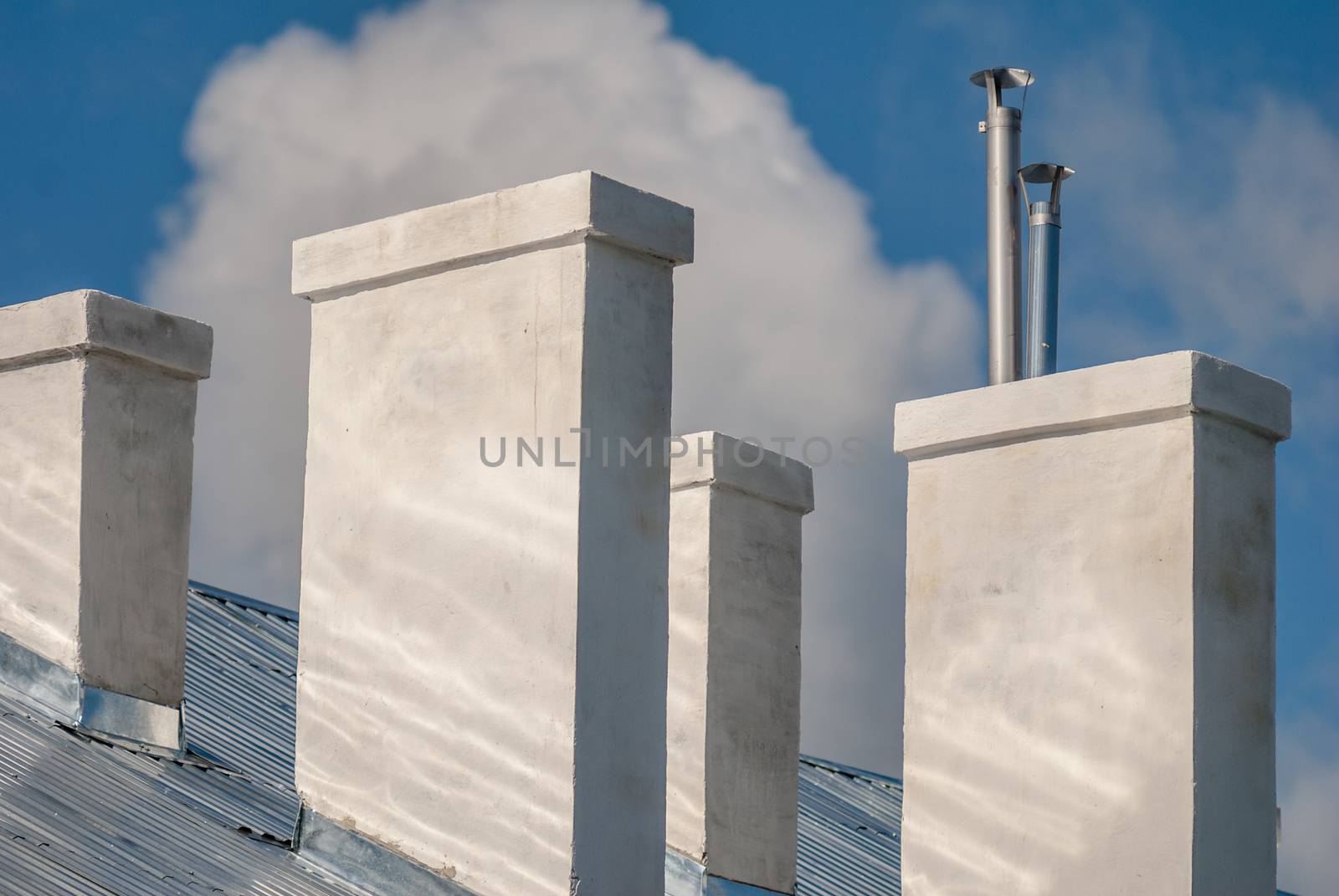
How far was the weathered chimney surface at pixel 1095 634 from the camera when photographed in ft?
26.0

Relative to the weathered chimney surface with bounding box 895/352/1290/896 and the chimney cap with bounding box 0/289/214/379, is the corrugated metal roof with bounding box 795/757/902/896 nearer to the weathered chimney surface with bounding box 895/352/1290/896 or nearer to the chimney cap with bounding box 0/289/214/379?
the weathered chimney surface with bounding box 895/352/1290/896

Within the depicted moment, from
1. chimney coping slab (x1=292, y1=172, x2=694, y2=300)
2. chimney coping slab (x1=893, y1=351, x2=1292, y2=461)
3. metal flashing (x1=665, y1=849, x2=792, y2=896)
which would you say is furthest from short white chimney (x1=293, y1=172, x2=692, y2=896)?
metal flashing (x1=665, y1=849, x2=792, y2=896)

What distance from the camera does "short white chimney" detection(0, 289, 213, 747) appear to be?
9641 millimetres

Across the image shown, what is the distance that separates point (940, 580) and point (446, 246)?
244cm

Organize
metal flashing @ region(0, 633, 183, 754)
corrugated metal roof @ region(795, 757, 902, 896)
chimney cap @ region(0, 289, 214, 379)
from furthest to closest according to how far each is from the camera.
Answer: corrugated metal roof @ region(795, 757, 902, 896)
chimney cap @ region(0, 289, 214, 379)
metal flashing @ region(0, 633, 183, 754)

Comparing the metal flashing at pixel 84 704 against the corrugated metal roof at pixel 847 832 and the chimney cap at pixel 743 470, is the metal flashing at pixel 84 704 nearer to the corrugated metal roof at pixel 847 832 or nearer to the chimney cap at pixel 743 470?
the chimney cap at pixel 743 470

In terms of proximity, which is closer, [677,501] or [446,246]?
[446,246]

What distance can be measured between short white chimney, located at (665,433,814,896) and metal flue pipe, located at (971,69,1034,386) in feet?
7.50

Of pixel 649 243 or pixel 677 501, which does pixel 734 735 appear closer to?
pixel 677 501

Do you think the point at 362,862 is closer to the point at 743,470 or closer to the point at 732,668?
the point at 732,668

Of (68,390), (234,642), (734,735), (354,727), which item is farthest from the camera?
(234,642)

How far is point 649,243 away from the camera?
311 inches

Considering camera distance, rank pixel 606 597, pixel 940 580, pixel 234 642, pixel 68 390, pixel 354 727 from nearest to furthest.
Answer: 1. pixel 606 597
2. pixel 354 727
3. pixel 940 580
4. pixel 68 390
5. pixel 234 642

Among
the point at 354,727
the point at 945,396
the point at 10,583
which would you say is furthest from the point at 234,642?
the point at 945,396
